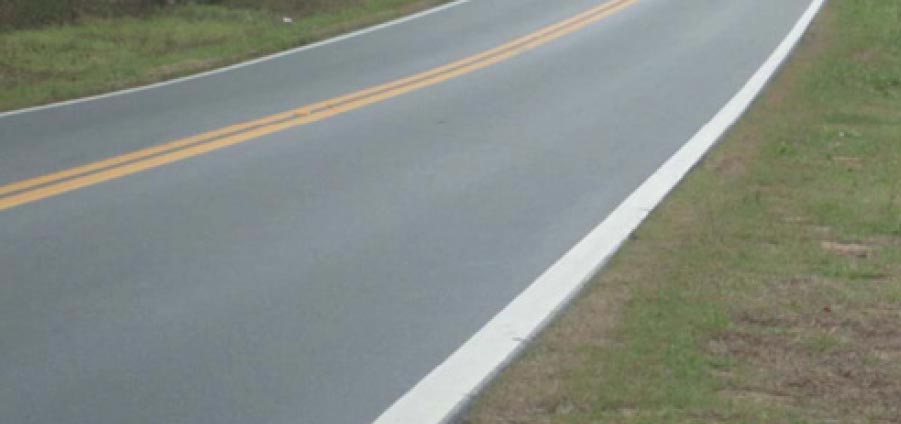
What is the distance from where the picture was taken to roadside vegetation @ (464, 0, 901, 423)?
7.01 metres

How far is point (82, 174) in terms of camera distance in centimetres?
1286

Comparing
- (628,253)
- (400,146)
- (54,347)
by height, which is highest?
(54,347)

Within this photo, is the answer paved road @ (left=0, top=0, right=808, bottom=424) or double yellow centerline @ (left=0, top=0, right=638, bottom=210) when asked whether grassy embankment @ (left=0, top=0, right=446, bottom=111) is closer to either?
paved road @ (left=0, top=0, right=808, bottom=424)

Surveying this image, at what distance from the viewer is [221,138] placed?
1489 cm

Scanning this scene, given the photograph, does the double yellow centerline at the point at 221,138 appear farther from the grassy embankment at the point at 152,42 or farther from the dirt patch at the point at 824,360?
the dirt patch at the point at 824,360

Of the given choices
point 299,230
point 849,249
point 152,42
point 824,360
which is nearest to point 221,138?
point 299,230

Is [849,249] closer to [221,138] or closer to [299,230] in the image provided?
[299,230]

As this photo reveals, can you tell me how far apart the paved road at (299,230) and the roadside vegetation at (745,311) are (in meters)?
0.56

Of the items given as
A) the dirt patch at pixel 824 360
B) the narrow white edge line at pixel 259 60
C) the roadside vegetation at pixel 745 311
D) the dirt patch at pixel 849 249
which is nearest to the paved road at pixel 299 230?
the narrow white edge line at pixel 259 60

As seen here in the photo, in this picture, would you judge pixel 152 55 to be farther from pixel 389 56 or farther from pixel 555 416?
pixel 555 416

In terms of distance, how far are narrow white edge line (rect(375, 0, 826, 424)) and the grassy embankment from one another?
8.01 meters

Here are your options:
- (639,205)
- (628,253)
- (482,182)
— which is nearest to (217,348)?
(628,253)

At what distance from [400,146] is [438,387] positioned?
7.63m

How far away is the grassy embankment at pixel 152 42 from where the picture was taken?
20.4m
